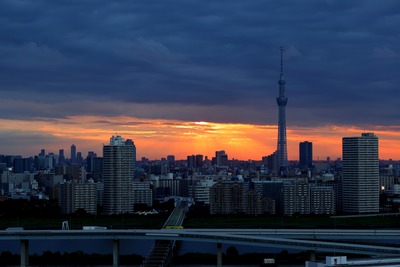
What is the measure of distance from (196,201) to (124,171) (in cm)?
778

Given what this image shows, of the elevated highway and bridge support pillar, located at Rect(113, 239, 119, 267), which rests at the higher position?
the elevated highway

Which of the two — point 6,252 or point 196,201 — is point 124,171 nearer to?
point 196,201

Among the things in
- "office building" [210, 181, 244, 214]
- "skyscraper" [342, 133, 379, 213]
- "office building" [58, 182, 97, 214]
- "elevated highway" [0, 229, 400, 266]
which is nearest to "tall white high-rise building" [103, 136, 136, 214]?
"office building" [58, 182, 97, 214]

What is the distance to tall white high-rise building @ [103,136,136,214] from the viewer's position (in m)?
66.4

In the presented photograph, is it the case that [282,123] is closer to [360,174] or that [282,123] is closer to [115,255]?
[360,174]

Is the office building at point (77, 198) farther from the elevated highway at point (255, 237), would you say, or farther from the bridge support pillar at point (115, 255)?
the bridge support pillar at point (115, 255)

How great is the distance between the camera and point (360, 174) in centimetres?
6962

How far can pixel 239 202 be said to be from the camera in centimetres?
6384

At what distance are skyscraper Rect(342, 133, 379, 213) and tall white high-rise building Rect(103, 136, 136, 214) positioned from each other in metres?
17.3

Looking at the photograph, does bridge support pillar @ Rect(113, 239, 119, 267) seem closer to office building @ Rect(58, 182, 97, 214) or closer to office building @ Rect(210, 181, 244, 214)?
office building @ Rect(210, 181, 244, 214)

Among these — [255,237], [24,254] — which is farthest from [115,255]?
[255,237]

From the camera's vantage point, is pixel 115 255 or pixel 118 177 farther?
pixel 118 177

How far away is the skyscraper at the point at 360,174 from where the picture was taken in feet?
220

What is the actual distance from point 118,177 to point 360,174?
64.7ft
